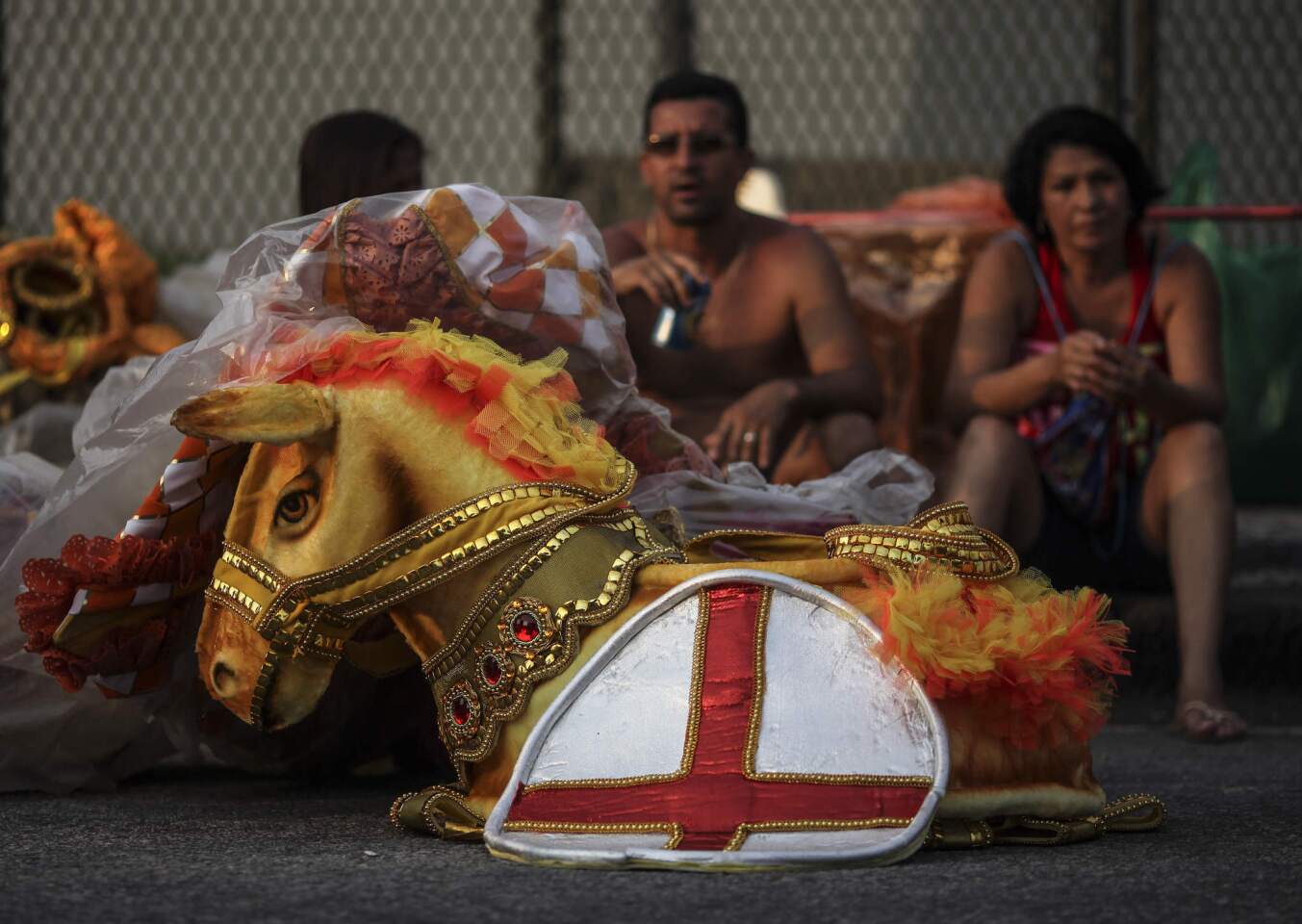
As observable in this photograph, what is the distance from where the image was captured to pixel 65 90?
5949 millimetres

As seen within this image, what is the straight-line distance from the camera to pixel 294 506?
2.27 m

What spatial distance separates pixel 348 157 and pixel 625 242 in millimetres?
691

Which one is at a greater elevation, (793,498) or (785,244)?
(785,244)

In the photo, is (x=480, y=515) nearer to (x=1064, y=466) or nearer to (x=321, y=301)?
(x=321, y=301)

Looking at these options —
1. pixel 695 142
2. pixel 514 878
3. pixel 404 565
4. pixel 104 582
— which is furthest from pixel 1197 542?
pixel 104 582

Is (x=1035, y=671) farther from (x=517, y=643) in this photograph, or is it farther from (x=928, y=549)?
(x=517, y=643)

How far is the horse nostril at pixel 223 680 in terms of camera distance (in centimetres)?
230

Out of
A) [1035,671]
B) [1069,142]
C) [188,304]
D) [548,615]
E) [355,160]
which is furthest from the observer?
[188,304]

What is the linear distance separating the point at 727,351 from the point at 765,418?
460 mm

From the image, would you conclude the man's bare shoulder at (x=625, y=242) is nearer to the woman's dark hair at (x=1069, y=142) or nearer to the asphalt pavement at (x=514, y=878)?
the woman's dark hair at (x=1069, y=142)

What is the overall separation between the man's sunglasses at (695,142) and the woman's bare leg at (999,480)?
2.80ft

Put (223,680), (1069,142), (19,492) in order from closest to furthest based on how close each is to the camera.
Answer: (223,680)
(19,492)
(1069,142)

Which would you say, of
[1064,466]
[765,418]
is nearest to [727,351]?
[765,418]

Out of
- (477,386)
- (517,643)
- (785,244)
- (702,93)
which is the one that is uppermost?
(702,93)
